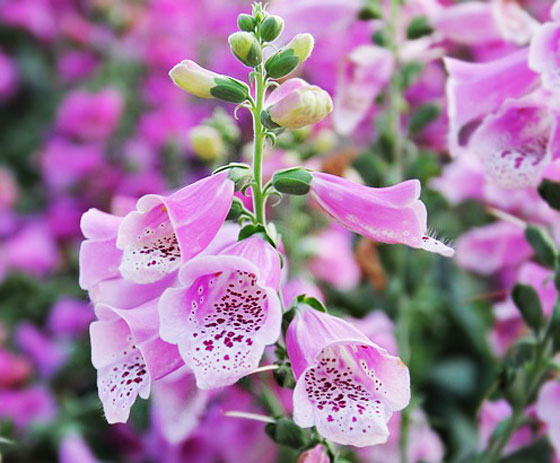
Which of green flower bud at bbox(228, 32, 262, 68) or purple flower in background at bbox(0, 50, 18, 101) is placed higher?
green flower bud at bbox(228, 32, 262, 68)

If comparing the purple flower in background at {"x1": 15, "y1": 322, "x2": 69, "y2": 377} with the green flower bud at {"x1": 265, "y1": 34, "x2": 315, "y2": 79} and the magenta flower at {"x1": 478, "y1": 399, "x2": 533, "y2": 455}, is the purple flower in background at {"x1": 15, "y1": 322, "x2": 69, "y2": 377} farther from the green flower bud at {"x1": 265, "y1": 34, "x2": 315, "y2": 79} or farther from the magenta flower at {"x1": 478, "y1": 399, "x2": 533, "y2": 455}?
the green flower bud at {"x1": 265, "y1": 34, "x2": 315, "y2": 79}

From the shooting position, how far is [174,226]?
1.71 ft

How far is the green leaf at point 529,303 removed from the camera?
701 mm

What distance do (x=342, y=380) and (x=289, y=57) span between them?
0.21 metres

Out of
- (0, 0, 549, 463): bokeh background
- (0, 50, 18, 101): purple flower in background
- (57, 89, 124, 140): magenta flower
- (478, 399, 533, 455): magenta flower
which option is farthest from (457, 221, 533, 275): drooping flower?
(0, 50, 18, 101): purple flower in background

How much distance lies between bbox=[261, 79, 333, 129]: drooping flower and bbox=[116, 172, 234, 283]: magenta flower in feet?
0.19

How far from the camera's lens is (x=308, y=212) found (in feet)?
3.65

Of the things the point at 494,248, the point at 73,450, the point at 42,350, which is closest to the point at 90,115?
the point at 42,350

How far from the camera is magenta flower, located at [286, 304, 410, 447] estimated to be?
1.59ft

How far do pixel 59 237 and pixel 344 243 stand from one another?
56cm

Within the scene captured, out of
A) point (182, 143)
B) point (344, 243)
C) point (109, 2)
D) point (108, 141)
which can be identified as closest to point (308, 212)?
point (344, 243)

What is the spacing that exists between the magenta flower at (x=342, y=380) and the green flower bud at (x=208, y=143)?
1.13 feet

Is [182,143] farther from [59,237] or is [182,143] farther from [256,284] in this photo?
[256,284]

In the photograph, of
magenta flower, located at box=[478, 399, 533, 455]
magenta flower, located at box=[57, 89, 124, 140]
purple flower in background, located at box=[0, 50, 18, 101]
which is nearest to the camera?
magenta flower, located at box=[478, 399, 533, 455]
